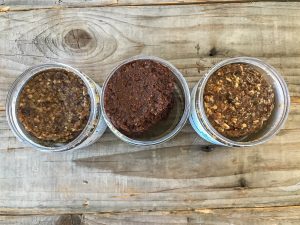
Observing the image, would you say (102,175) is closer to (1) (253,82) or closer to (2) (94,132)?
(2) (94,132)

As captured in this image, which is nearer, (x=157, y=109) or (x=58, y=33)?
(x=157, y=109)

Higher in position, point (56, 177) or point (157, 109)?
point (157, 109)

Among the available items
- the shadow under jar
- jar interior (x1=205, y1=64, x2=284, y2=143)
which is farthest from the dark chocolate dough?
jar interior (x1=205, y1=64, x2=284, y2=143)

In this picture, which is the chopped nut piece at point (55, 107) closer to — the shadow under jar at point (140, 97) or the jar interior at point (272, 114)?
the shadow under jar at point (140, 97)

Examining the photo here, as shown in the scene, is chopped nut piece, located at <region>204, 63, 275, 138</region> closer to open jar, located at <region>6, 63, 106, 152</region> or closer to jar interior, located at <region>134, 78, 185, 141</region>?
jar interior, located at <region>134, 78, 185, 141</region>

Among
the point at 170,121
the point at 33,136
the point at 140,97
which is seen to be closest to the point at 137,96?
the point at 140,97

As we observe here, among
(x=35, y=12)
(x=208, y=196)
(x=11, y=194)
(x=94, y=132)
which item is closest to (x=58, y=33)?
(x=35, y=12)

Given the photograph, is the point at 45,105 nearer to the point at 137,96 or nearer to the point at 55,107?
the point at 55,107
